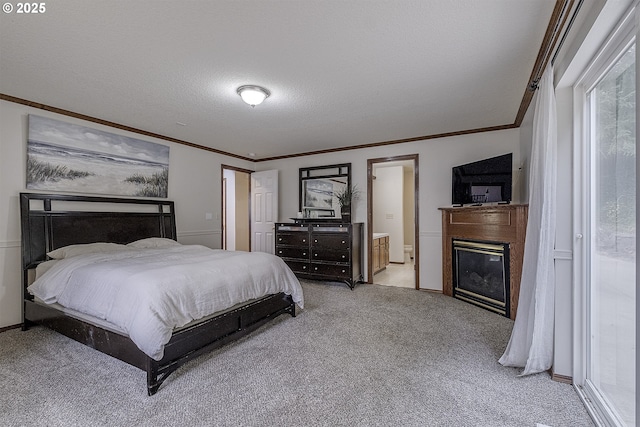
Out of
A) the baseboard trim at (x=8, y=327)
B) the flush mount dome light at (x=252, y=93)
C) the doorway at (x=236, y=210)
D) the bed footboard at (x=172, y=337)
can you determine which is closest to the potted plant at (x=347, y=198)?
the doorway at (x=236, y=210)

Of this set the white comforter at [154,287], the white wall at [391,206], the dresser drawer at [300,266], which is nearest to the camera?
the white comforter at [154,287]

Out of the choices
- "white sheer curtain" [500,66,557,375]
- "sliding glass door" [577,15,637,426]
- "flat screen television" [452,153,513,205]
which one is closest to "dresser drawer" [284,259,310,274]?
"flat screen television" [452,153,513,205]

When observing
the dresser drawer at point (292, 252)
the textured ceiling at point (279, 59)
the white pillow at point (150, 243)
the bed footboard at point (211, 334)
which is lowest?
the bed footboard at point (211, 334)

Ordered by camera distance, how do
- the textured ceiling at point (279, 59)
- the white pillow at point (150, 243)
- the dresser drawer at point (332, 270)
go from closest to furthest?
the textured ceiling at point (279, 59) < the white pillow at point (150, 243) < the dresser drawer at point (332, 270)

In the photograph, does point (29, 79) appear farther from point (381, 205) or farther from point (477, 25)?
point (381, 205)

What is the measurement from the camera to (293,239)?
521cm

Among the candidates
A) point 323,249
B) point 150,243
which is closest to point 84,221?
point 150,243

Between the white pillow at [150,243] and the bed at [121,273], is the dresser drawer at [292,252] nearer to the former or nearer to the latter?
the bed at [121,273]

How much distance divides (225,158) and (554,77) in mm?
4994

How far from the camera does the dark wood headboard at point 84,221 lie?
312cm

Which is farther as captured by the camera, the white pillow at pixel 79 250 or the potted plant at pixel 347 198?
the potted plant at pixel 347 198

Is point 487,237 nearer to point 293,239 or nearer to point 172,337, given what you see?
point 293,239

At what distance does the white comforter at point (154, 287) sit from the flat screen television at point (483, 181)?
2808 mm

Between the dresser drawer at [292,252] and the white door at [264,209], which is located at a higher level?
the white door at [264,209]
